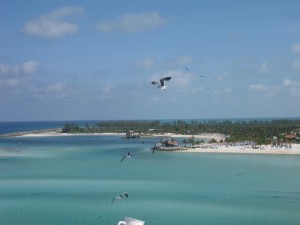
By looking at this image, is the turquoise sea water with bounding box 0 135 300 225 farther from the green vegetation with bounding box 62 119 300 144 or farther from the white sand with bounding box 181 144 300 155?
the green vegetation with bounding box 62 119 300 144

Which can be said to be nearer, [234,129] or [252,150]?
[252,150]

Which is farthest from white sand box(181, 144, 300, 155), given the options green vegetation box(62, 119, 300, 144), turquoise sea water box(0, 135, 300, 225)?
turquoise sea water box(0, 135, 300, 225)

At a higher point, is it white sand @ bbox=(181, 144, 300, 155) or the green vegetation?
the green vegetation

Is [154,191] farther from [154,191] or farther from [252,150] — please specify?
[252,150]

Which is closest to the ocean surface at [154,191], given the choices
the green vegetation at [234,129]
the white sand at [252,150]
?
the white sand at [252,150]

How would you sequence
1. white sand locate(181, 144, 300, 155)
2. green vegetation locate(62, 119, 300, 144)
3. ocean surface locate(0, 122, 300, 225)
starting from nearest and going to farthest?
1. ocean surface locate(0, 122, 300, 225)
2. white sand locate(181, 144, 300, 155)
3. green vegetation locate(62, 119, 300, 144)

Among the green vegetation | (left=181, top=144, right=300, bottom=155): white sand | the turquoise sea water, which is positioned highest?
the green vegetation

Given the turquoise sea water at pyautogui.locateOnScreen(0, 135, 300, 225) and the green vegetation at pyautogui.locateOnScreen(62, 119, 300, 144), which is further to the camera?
the green vegetation at pyautogui.locateOnScreen(62, 119, 300, 144)

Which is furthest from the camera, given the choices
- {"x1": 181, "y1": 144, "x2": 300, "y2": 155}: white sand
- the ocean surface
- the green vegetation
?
the green vegetation

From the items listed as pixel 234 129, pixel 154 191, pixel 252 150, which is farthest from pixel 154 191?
pixel 234 129
